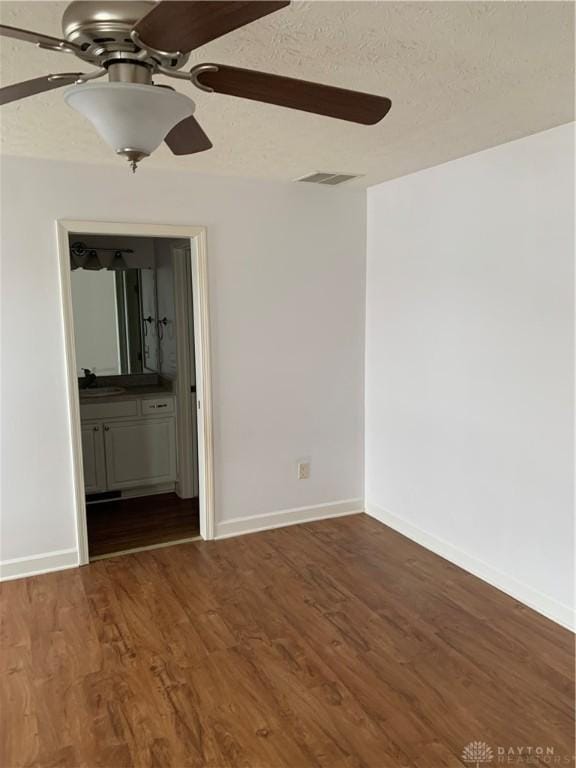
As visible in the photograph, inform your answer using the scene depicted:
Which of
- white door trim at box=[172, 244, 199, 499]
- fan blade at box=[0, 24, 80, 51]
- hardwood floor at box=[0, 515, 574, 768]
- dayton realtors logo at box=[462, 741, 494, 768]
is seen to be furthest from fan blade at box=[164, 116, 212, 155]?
white door trim at box=[172, 244, 199, 499]

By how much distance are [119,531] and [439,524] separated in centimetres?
221

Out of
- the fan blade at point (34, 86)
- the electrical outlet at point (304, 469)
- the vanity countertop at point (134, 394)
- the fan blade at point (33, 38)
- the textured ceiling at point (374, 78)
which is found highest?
the textured ceiling at point (374, 78)

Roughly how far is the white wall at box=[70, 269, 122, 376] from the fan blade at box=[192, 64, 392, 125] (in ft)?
11.9

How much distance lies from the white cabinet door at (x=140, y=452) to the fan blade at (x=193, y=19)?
3.78m

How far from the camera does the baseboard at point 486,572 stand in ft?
9.50

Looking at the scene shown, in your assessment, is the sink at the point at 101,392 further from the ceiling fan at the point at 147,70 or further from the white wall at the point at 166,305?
the ceiling fan at the point at 147,70

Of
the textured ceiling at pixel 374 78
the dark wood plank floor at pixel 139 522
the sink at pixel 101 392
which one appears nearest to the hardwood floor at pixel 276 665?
the dark wood plank floor at pixel 139 522

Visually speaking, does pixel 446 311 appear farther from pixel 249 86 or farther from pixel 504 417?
pixel 249 86

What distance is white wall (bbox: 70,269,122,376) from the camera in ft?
15.9

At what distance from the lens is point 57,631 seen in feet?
9.52

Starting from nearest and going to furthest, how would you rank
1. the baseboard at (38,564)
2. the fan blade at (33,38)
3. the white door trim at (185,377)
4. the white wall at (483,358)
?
the fan blade at (33,38) < the white wall at (483,358) < the baseboard at (38,564) < the white door trim at (185,377)

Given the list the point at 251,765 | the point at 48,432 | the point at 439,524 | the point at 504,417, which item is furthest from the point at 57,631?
the point at 504,417

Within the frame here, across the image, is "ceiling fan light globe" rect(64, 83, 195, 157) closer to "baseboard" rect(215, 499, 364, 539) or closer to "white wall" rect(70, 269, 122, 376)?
"baseboard" rect(215, 499, 364, 539)

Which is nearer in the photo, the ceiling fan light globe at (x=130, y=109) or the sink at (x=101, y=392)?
the ceiling fan light globe at (x=130, y=109)
